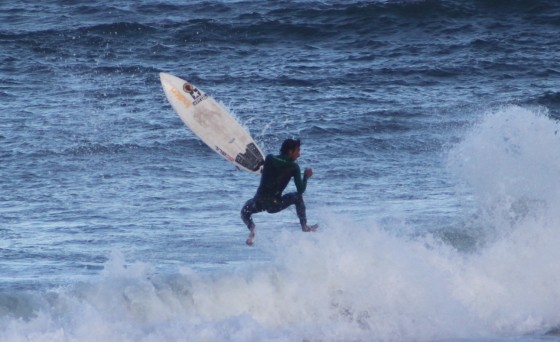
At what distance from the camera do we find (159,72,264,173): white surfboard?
12.4m

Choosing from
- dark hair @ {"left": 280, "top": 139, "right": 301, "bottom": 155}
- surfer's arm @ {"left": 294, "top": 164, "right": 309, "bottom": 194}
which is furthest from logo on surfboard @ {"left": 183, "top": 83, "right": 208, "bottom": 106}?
surfer's arm @ {"left": 294, "top": 164, "right": 309, "bottom": 194}

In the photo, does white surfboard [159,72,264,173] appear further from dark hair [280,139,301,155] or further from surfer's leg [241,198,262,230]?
dark hair [280,139,301,155]

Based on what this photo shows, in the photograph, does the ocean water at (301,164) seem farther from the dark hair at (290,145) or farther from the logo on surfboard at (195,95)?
the logo on surfboard at (195,95)

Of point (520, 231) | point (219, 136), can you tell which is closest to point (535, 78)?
point (520, 231)

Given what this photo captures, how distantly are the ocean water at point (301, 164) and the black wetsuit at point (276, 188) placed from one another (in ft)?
2.71

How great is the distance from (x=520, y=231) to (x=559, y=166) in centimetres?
173

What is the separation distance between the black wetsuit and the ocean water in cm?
83

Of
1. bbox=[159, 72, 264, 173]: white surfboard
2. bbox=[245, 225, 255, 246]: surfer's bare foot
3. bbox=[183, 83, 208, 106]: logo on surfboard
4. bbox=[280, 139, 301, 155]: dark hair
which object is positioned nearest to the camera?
bbox=[245, 225, 255, 246]: surfer's bare foot

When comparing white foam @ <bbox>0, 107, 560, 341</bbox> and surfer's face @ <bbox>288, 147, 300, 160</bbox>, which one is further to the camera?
surfer's face @ <bbox>288, 147, 300, 160</bbox>

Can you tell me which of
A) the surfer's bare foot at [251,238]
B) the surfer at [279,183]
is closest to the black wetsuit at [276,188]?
the surfer at [279,183]

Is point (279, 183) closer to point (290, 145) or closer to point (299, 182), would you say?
point (299, 182)

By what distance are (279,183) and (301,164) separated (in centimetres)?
754

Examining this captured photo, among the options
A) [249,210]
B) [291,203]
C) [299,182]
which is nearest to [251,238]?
[249,210]

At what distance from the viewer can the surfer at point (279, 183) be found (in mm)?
11195
